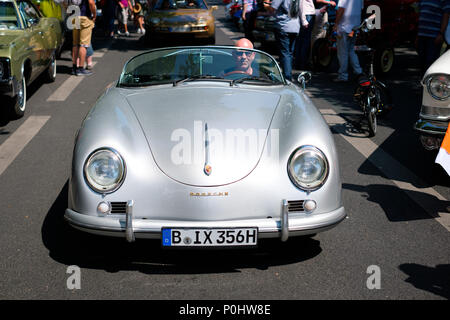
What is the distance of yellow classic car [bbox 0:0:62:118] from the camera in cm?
743

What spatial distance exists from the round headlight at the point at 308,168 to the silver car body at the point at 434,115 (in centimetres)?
187

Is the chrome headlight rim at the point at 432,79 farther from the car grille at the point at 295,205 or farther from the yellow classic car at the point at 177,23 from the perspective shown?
the yellow classic car at the point at 177,23

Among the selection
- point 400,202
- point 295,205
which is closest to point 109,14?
point 400,202

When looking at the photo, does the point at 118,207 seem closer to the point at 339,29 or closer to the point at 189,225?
the point at 189,225

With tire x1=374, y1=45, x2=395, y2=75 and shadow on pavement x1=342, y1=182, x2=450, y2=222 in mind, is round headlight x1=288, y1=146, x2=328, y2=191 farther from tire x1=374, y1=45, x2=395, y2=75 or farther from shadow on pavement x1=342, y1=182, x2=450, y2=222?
tire x1=374, y1=45, x2=395, y2=75

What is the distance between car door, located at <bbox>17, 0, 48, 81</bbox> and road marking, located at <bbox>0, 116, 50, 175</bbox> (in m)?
1.03

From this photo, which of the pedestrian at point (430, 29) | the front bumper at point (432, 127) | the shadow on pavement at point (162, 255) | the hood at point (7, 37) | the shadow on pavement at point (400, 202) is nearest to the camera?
the shadow on pavement at point (162, 255)

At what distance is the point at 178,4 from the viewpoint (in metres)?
16.2

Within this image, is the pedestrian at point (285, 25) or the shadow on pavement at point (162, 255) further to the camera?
the pedestrian at point (285, 25)

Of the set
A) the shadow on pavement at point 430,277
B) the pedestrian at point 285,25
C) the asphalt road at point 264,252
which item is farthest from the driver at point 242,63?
the pedestrian at point 285,25

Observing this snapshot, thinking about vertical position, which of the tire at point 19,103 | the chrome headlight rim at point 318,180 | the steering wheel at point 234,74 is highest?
the steering wheel at point 234,74

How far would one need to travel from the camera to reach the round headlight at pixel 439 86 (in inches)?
201

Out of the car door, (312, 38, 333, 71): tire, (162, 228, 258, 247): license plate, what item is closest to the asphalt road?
(162, 228, 258, 247): license plate

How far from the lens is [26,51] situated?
8172mm
